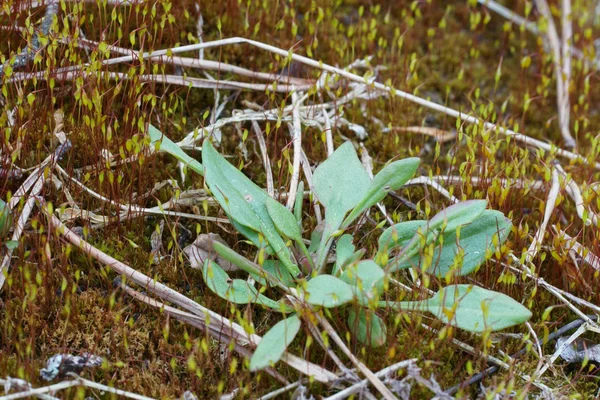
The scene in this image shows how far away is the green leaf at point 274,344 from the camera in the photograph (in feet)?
6.40

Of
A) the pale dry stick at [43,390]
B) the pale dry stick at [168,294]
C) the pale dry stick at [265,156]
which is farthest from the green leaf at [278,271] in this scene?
the pale dry stick at [43,390]

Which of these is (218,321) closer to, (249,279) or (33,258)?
(249,279)

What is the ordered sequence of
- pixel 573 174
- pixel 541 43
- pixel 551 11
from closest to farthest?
pixel 573 174 → pixel 541 43 → pixel 551 11

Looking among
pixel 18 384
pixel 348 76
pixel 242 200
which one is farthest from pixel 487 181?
pixel 18 384

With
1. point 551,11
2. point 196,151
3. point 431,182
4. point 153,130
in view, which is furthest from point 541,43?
point 153,130

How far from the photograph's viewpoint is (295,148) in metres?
2.76

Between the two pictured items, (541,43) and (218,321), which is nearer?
(218,321)

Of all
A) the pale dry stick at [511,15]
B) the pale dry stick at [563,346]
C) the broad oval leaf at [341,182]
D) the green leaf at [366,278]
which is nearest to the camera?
the green leaf at [366,278]

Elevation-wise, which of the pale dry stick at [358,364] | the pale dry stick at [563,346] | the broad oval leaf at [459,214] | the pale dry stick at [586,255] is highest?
the broad oval leaf at [459,214]

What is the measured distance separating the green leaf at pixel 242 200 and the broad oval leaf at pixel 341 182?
0.67 ft

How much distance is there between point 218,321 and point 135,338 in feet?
0.92

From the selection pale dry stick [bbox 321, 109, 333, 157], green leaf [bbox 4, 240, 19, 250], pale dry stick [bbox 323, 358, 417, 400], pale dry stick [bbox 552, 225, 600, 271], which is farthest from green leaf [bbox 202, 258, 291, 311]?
pale dry stick [bbox 552, 225, 600, 271]

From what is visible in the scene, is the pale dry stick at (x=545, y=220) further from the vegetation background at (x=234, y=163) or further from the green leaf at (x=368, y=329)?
the green leaf at (x=368, y=329)

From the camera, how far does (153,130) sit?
2.54m
